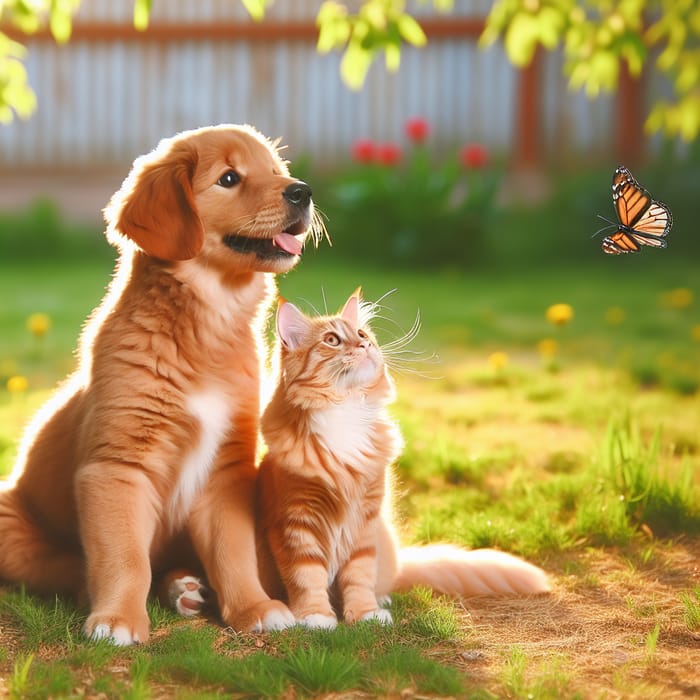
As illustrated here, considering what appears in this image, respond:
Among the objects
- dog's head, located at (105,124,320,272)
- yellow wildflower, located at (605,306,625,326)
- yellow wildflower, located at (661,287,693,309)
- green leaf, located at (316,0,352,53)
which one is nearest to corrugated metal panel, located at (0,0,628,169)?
yellow wildflower, located at (661,287,693,309)

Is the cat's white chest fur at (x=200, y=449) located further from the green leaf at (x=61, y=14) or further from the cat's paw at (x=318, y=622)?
the green leaf at (x=61, y=14)

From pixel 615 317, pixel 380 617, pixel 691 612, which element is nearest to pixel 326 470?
pixel 380 617

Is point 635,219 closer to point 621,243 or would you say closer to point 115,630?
point 621,243

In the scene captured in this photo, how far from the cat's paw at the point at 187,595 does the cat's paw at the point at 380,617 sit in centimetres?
49

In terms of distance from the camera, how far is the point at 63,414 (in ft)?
10.7

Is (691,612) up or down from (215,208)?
down

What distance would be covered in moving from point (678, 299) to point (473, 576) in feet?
16.0

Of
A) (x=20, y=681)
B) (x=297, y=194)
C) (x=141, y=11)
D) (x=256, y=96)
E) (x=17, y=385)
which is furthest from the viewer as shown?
(x=256, y=96)

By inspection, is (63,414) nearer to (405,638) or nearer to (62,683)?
(62,683)

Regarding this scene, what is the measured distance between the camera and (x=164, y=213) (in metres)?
3.00

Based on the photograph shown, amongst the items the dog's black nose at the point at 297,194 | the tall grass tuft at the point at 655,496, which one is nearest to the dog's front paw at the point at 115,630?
the dog's black nose at the point at 297,194

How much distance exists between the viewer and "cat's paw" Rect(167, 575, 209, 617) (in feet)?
9.94

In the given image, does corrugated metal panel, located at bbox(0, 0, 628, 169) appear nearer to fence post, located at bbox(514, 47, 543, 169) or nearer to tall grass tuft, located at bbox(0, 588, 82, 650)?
fence post, located at bbox(514, 47, 543, 169)

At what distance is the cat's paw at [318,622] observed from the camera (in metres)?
2.84
